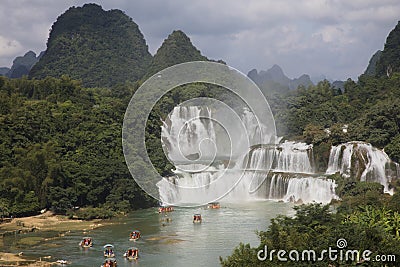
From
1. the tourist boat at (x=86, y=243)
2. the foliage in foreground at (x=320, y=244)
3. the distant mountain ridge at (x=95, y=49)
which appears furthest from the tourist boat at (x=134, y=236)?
the distant mountain ridge at (x=95, y=49)

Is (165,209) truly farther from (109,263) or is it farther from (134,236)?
(109,263)

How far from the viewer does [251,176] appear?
2517cm

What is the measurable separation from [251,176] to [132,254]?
10697 mm

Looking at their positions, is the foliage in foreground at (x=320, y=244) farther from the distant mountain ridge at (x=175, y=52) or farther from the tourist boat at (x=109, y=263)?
the distant mountain ridge at (x=175, y=52)

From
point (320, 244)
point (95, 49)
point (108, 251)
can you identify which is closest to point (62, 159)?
point (108, 251)

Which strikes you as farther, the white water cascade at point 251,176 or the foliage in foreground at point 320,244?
the white water cascade at point 251,176

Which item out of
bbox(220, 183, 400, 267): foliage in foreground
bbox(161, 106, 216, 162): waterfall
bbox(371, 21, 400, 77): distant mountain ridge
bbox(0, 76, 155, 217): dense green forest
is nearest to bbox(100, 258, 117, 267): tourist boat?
bbox(220, 183, 400, 267): foliage in foreground

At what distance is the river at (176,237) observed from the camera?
15.2 meters

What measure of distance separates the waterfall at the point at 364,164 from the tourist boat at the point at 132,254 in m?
11.0

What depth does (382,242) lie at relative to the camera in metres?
10.5

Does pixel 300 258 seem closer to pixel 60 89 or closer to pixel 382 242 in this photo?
pixel 382 242

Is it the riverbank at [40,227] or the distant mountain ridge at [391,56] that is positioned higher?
the distant mountain ridge at [391,56]

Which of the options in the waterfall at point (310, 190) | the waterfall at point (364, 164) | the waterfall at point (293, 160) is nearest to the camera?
the waterfall at point (310, 190)

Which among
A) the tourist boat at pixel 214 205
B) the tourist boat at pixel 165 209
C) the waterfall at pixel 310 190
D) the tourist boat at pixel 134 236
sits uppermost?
the waterfall at pixel 310 190
